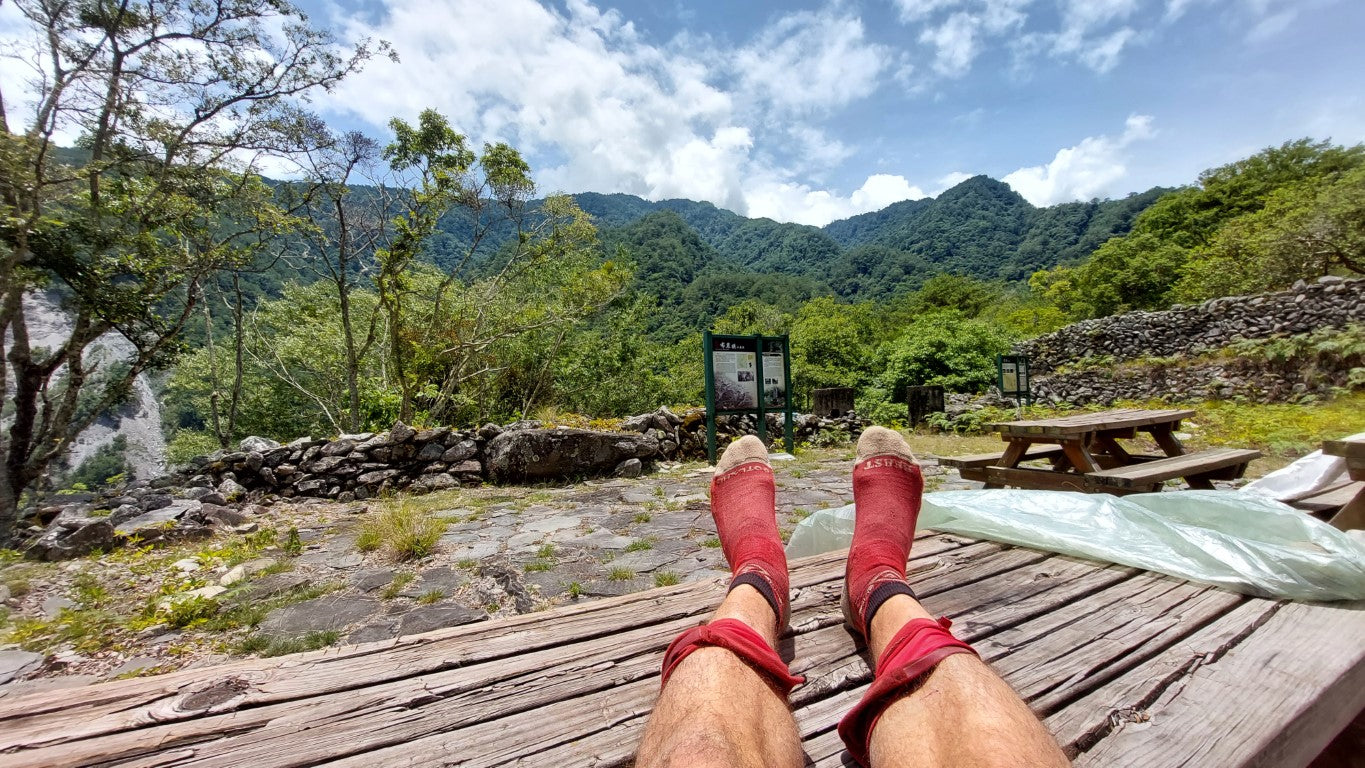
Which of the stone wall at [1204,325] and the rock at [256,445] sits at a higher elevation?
the stone wall at [1204,325]

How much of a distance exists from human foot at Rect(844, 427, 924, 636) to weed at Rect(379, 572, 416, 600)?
7.29 feet

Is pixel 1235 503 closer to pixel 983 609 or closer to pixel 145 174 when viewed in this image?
pixel 983 609

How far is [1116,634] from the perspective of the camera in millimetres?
1170

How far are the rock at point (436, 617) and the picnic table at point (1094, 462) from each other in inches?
130

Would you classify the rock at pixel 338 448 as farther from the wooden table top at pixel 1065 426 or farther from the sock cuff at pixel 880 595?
the wooden table top at pixel 1065 426

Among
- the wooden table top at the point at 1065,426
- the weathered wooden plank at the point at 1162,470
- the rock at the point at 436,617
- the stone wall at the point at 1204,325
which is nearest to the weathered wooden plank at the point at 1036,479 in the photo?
the weathered wooden plank at the point at 1162,470

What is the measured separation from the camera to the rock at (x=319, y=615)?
212 cm

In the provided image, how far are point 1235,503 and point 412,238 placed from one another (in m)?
7.83

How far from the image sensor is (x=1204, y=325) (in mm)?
10703

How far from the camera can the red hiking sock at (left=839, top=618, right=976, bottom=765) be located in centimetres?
81

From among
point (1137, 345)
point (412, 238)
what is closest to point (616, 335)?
point (412, 238)

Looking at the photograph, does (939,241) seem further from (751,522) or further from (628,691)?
(628,691)

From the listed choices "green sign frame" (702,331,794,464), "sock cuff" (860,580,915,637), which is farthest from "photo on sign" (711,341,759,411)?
"sock cuff" (860,580,915,637)

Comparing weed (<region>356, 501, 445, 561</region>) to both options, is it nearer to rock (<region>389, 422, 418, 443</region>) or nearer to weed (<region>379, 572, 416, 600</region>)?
weed (<region>379, 572, 416, 600</region>)
